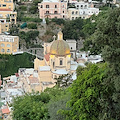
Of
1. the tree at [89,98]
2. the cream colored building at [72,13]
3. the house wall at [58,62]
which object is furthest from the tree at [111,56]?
the cream colored building at [72,13]

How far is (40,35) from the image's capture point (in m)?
51.4

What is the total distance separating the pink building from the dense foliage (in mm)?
11090

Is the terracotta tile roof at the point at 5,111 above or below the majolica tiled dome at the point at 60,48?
below

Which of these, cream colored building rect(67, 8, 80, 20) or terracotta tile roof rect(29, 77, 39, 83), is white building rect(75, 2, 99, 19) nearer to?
cream colored building rect(67, 8, 80, 20)

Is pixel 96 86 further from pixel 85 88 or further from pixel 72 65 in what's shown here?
pixel 72 65

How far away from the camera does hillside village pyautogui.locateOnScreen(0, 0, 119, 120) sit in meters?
32.9

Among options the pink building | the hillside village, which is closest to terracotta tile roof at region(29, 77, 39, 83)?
the hillside village

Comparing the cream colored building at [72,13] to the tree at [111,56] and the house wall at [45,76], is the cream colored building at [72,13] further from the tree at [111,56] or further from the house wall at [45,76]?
the tree at [111,56]

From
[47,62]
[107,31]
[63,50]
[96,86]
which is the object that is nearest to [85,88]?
[96,86]

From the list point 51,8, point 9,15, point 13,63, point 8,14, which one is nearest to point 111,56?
point 13,63

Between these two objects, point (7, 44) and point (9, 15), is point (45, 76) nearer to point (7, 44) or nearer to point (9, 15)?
point (7, 44)

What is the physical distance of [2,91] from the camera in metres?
36.5

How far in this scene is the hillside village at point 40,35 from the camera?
3294 centimetres

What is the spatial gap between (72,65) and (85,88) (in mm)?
19908
